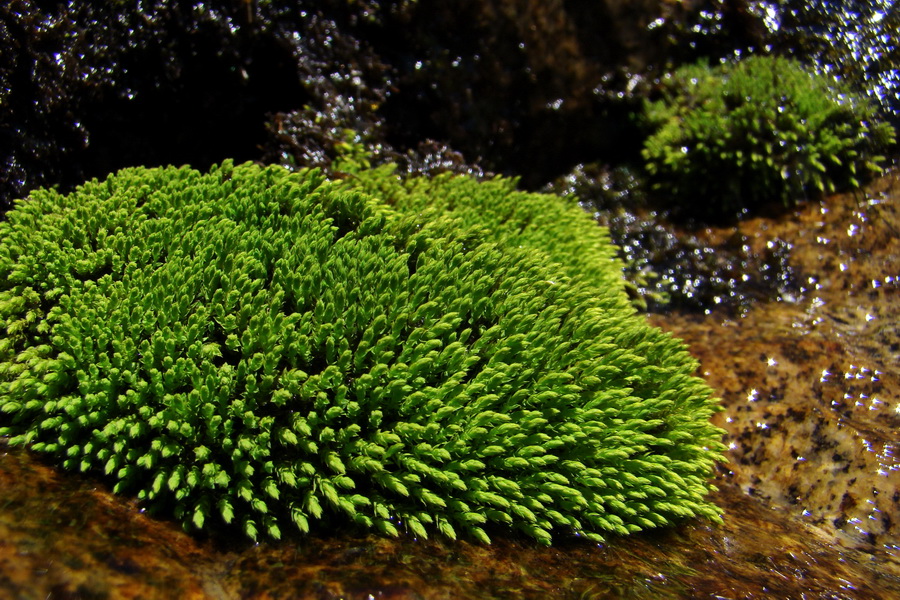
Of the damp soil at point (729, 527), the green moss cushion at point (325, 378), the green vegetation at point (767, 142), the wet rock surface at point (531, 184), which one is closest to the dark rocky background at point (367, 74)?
the wet rock surface at point (531, 184)

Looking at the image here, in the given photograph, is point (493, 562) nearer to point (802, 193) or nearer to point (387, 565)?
point (387, 565)

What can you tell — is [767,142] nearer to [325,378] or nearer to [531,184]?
[531,184]

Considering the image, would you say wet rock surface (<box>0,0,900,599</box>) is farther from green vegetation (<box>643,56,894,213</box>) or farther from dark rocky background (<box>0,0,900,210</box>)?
green vegetation (<box>643,56,894,213</box>)

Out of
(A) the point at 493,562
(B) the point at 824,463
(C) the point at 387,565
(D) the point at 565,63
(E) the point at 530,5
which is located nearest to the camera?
(C) the point at 387,565

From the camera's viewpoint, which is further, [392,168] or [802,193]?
[802,193]

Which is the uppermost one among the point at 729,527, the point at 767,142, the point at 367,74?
the point at 767,142

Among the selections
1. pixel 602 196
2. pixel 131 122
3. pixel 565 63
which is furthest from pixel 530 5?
pixel 131 122

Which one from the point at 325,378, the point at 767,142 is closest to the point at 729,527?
the point at 325,378
